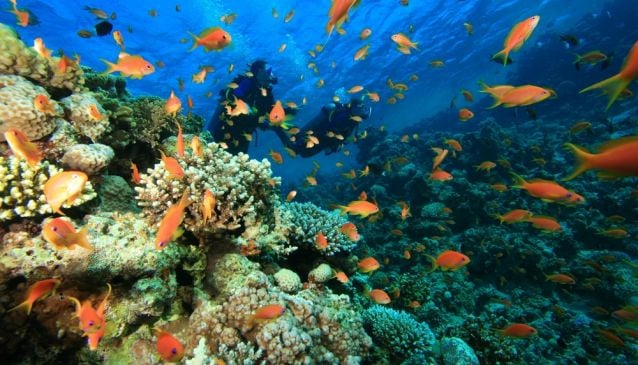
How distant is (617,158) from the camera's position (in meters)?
2.33

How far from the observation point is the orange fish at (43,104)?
11.8 feet

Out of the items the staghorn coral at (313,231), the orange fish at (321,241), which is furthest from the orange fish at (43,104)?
the orange fish at (321,241)

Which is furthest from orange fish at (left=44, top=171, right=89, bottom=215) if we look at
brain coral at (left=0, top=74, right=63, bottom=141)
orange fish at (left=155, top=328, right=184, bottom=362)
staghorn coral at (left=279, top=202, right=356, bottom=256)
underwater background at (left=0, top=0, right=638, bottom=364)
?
staghorn coral at (left=279, top=202, right=356, bottom=256)

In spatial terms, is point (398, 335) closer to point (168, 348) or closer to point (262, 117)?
point (168, 348)

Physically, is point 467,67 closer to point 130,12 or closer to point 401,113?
point 401,113

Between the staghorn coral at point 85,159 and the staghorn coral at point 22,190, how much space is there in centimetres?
22

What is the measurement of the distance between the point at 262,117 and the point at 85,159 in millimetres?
5778

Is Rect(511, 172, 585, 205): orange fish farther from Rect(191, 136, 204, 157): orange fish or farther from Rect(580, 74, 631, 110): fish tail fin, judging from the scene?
Rect(191, 136, 204, 157): orange fish

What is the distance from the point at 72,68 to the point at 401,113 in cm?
5906

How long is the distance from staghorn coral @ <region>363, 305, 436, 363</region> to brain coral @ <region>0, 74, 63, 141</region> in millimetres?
5201

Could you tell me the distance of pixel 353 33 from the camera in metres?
28.2

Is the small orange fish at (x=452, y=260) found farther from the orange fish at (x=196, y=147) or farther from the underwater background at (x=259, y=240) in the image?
the orange fish at (x=196, y=147)

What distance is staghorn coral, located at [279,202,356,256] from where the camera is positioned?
527 centimetres

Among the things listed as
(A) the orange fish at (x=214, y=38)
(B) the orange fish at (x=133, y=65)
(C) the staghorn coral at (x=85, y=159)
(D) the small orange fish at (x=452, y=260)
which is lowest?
(D) the small orange fish at (x=452, y=260)
